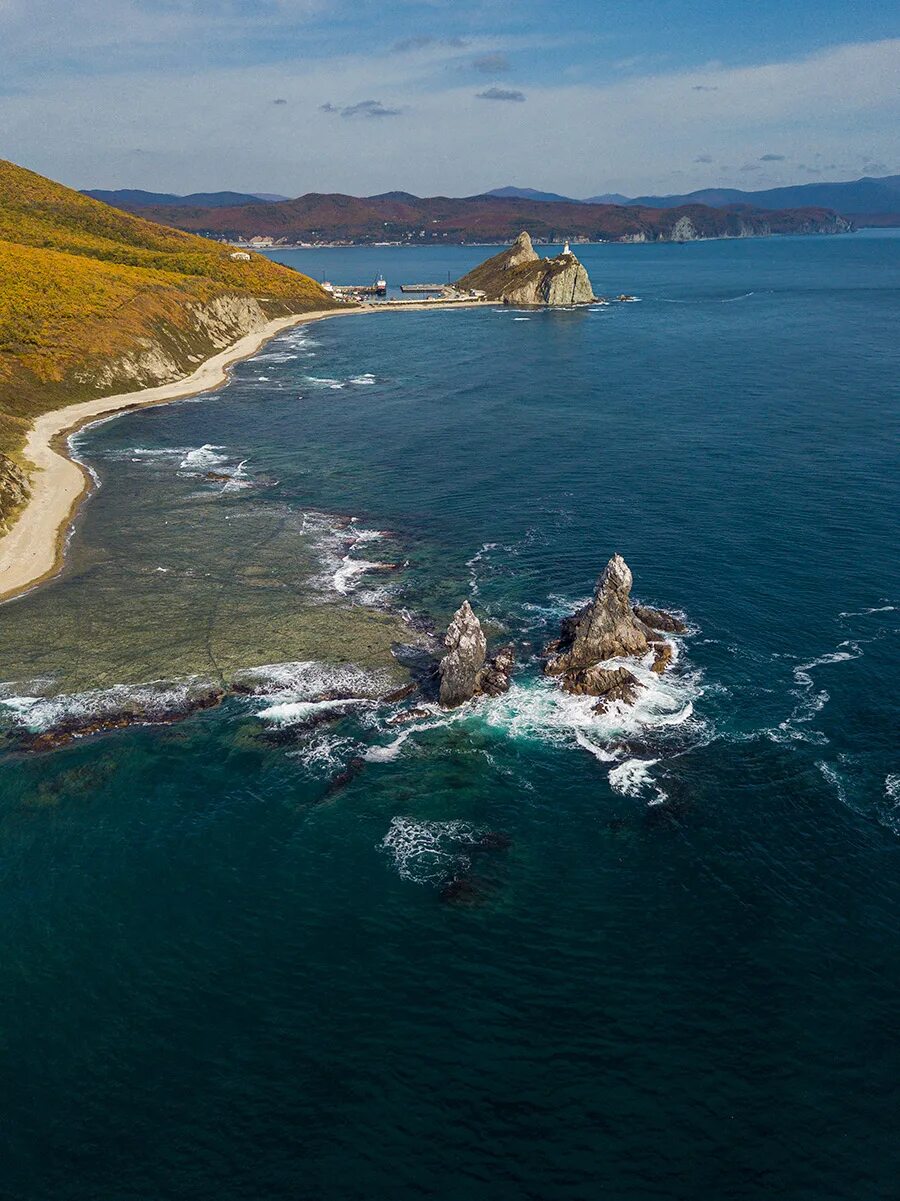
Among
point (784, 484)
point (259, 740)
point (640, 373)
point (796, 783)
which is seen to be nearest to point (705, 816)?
point (796, 783)

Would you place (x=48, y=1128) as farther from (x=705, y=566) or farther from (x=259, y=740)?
(x=705, y=566)

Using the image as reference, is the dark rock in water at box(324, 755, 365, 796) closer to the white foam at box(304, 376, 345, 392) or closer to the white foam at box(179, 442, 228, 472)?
the white foam at box(179, 442, 228, 472)

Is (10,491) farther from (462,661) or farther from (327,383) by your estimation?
(327,383)

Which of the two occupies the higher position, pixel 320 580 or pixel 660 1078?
pixel 320 580

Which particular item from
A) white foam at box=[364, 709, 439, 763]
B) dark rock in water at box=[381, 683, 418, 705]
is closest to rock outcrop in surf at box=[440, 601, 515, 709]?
white foam at box=[364, 709, 439, 763]

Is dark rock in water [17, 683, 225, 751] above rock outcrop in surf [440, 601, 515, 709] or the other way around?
the other way around

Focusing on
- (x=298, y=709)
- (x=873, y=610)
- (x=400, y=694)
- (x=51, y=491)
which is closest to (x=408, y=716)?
(x=400, y=694)
